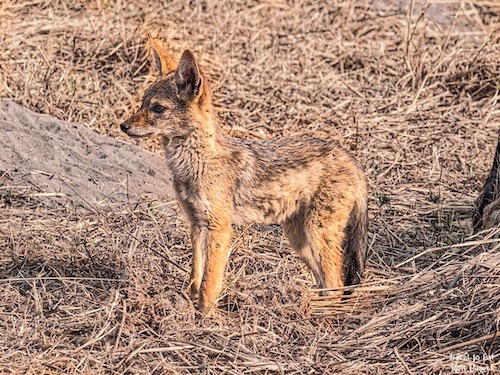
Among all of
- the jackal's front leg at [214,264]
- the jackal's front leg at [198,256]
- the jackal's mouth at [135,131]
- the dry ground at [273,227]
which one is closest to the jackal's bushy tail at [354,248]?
the dry ground at [273,227]

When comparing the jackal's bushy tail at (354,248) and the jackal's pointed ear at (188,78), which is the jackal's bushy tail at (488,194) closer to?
the jackal's bushy tail at (354,248)

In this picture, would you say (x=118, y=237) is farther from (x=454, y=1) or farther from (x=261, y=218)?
(x=454, y=1)

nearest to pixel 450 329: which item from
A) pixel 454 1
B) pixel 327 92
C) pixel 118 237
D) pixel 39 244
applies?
pixel 118 237

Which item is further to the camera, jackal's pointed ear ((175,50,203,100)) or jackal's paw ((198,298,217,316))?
jackal's pointed ear ((175,50,203,100))

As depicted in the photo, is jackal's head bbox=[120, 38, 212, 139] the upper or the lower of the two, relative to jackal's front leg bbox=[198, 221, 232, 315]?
upper

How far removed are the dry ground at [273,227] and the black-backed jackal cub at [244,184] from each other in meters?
0.24

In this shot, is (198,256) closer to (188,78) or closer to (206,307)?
(206,307)

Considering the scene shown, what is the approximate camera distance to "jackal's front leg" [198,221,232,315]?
5395 mm

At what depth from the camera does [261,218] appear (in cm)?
584

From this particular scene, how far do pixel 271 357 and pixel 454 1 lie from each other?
783 centimetres

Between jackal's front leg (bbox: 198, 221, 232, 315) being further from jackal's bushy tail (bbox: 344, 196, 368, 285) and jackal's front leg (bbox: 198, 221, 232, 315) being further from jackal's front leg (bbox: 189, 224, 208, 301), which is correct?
jackal's bushy tail (bbox: 344, 196, 368, 285)

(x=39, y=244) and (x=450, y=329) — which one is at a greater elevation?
(x=450, y=329)

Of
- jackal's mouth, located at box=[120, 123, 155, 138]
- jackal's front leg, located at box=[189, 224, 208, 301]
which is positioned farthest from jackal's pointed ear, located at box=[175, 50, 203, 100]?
jackal's front leg, located at box=[189, 224, 208, 301]

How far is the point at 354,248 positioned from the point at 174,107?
4.73 ft
